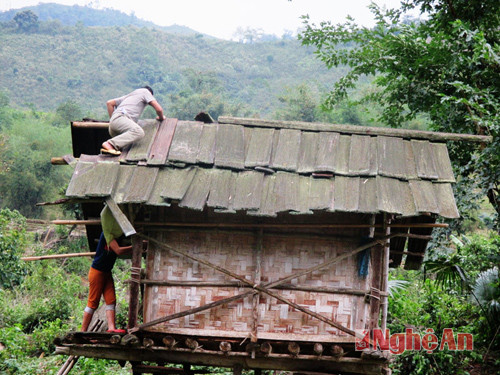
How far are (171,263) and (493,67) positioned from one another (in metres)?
5.82

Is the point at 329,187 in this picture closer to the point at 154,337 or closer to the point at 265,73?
the point at 154,337

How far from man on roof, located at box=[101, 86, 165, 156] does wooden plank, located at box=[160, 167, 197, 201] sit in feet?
2.09

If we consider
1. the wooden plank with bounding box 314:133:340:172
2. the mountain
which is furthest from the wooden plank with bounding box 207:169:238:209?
the mountain

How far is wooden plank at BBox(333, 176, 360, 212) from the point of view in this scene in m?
5.11

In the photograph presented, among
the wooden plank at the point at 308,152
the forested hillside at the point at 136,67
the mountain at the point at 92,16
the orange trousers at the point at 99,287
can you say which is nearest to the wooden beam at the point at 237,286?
the orange trousers at the point at 99,287

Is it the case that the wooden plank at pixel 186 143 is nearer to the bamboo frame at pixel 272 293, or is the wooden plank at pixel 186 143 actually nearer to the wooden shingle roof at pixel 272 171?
the wooden shingle roof at pixel 272 171

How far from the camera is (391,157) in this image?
5.59 m

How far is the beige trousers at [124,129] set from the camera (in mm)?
5613

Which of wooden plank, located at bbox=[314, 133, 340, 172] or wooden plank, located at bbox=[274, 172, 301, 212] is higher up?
wooden plank, located at bbox=[314, 133, 340, 172]

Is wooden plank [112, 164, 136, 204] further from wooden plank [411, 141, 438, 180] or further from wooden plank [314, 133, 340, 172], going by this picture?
wooden plank [411, 141, 438, 180]

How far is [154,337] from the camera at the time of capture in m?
5.52

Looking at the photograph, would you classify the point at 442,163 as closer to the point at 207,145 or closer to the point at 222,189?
the point at 222,189

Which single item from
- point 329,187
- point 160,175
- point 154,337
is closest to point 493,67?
point 329,187

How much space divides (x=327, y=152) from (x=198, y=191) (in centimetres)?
154
